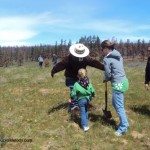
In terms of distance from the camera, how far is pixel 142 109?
17078 mm

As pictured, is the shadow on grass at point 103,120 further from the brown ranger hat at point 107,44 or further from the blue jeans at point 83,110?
the brown ranger hat at point 107,44

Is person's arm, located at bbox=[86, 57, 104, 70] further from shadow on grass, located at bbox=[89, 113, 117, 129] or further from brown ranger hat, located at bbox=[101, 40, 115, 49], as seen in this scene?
shadow on grass, located at bbox=[89, 113, 117, 129]

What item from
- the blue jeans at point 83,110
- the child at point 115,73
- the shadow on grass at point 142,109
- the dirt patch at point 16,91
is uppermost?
the child at point 115,73

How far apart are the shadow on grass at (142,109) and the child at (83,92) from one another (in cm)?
332

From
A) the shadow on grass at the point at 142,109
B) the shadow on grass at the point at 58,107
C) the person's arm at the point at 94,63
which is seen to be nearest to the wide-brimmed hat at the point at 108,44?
the person's arm at the point at 94,63

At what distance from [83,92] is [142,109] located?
14.2 ft

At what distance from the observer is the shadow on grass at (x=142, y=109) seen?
53.5 ft

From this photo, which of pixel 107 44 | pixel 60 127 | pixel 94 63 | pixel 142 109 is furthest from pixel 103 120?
pixel 142 109

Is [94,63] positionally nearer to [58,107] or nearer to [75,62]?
[75,62]

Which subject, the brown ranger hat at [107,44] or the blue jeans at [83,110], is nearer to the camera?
the brown ranger hat at [107,44]

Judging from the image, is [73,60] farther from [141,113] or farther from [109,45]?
[141,113]

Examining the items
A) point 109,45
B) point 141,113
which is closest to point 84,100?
point 109,45

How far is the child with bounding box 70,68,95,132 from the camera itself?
13555 millimetres

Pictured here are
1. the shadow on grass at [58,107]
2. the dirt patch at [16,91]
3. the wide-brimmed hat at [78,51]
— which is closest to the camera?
the wide-brimmed hat at [78,51]
